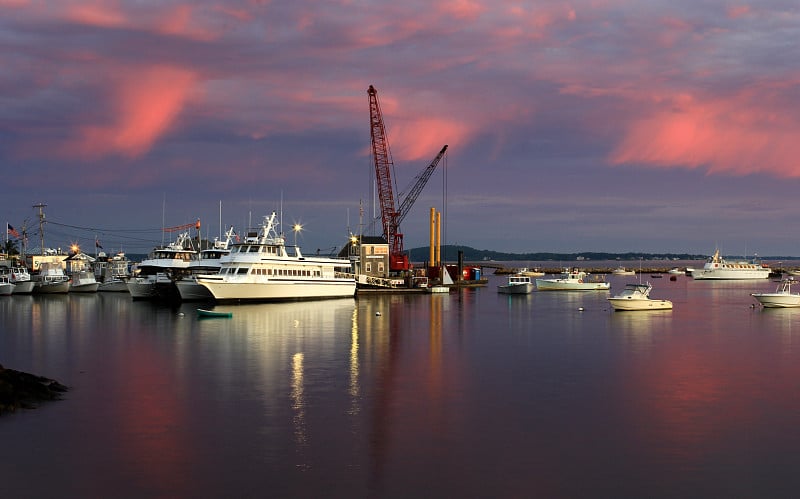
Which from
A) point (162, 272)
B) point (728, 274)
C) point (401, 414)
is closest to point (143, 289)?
point (162, 272)

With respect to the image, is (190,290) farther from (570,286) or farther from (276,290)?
(570,286)

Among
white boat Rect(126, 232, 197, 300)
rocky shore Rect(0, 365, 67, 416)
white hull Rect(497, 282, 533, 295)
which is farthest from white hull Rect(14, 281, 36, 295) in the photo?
rocky shore Rect(0, 365, 67, 416)

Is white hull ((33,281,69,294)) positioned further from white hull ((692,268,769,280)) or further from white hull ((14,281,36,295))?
white hull ((692,268,769,280))

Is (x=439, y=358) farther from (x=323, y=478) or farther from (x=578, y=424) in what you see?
(x=323, y=478)

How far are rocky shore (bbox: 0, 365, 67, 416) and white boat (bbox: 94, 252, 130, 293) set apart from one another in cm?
7197

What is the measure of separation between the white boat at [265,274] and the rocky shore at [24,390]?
1590 inches

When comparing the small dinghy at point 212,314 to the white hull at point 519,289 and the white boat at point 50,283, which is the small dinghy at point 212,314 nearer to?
the white boat at point 50,283

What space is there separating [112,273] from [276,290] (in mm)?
51982

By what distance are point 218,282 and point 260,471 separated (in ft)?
171

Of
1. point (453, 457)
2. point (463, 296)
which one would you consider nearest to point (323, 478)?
point (453, 457)

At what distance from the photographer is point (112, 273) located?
115125mm

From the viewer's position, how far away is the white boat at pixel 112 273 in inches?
3949

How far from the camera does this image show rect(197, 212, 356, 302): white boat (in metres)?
70.9

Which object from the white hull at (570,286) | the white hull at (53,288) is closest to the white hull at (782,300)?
the white hull at (570,286)
